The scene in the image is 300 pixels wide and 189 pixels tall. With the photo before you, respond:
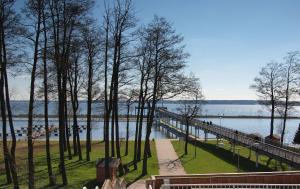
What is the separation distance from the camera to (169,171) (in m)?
32.1

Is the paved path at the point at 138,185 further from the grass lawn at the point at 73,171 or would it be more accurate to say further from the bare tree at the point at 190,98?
the bare tree at the point at 190,98

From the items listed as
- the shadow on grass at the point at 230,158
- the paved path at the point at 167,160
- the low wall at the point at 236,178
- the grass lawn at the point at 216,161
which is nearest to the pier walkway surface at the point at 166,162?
the paved path at the point at 167,160

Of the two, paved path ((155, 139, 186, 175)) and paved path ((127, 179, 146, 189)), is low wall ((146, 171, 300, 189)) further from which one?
paved path ((155, 139, 186, 175))

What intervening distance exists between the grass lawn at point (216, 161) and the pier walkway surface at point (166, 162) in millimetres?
516

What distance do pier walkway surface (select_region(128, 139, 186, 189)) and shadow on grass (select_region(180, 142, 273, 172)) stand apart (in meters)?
1.76

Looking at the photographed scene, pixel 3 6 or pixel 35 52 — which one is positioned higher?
pixel 3 6

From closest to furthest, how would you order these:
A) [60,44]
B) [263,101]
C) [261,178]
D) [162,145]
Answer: [261,178] → [60,44] → [263,101] → [162,145]

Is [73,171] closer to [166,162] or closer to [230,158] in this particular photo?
[166,162]

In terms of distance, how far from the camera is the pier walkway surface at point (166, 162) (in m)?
27.0

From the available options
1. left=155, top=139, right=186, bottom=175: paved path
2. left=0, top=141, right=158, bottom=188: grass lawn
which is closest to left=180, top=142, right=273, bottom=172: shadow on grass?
left=155, top=139, right=186, bottom=175: paved path

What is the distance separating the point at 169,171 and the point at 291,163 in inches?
330

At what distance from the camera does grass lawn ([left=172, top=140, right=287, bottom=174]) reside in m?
33.7

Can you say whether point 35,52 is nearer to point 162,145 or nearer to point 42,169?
point 42,169

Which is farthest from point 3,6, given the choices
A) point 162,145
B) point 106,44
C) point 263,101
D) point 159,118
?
point 159,118
